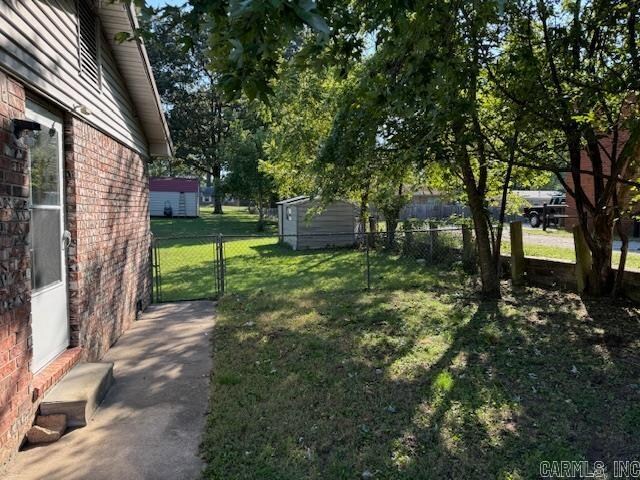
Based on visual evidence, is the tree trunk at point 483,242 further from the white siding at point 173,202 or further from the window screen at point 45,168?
the white siding at point 173,202

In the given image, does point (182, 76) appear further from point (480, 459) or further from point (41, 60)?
point (480, 459)

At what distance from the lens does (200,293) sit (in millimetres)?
9367

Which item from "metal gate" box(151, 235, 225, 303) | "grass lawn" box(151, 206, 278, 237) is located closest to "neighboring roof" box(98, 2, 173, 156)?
"metal gate" box(151, 235, 225, 303)

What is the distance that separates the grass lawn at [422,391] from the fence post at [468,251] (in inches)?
106

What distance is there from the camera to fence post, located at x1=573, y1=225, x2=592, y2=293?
295 inches

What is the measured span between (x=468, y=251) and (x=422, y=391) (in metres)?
6.51

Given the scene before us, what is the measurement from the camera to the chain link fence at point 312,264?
9414 mm

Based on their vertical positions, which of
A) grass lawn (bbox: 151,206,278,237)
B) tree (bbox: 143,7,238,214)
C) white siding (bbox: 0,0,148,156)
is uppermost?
tree (bbox: 143,7,238,214)

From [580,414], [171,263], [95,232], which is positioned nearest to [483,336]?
[580,414]

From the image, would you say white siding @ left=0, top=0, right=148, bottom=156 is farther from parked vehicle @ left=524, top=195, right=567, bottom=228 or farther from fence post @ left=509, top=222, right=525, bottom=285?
parked vehicle @ left=524, top=195, right=567, bottom=228

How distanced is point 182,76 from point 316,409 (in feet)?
125

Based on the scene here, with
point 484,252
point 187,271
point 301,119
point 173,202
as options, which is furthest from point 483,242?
point 173,202

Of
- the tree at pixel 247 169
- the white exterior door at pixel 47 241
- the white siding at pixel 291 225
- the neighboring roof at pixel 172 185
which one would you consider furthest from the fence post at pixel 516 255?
the neighboring roof at pixel 172 185

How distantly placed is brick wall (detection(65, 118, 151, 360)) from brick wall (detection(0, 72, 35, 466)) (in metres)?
1.10
